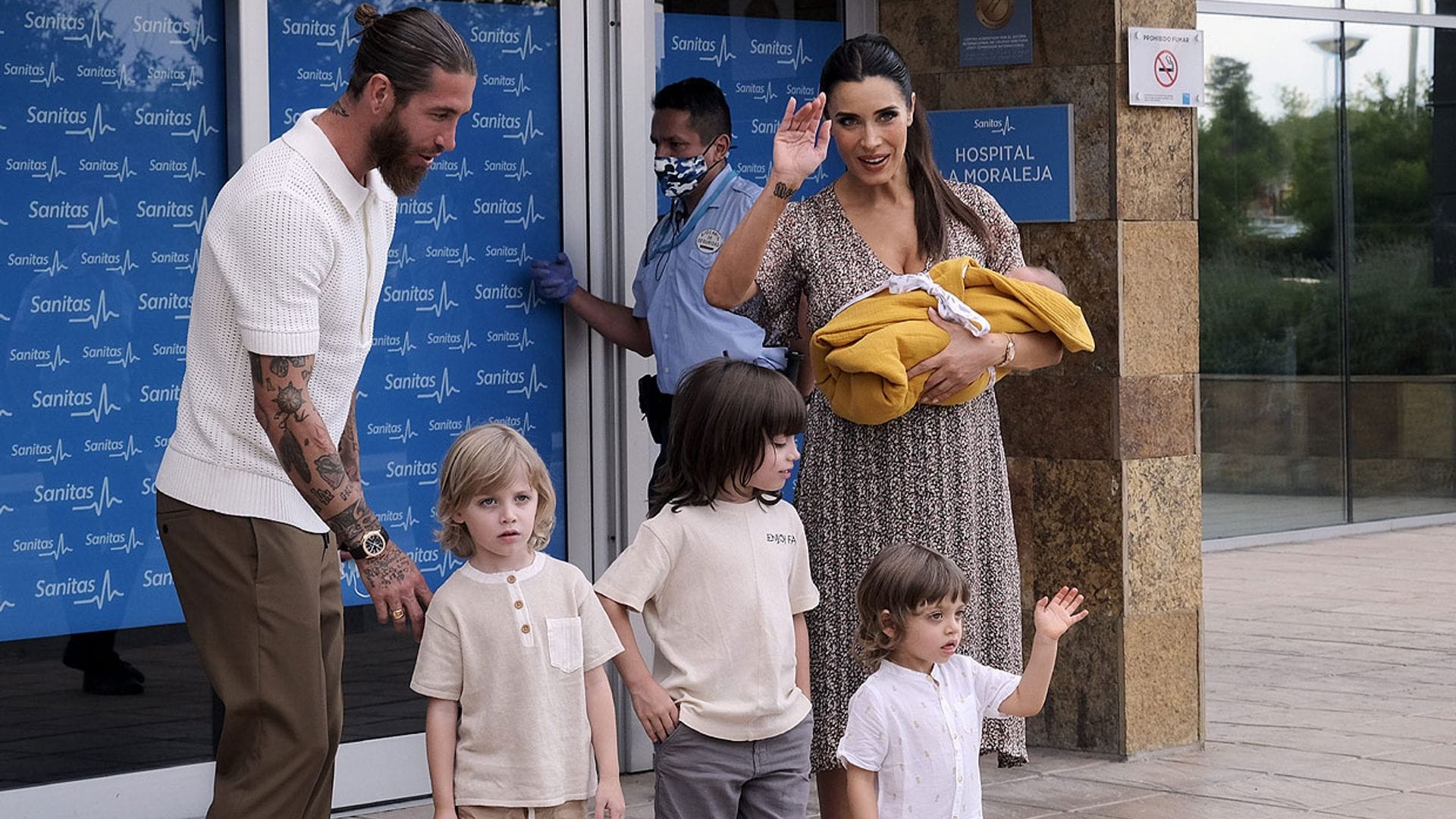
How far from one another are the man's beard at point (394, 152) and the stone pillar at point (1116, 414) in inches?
116

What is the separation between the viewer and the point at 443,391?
5.67m

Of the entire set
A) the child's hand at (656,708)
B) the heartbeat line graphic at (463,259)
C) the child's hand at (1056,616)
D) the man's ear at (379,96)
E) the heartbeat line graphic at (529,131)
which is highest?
the heartbeat line graphic at (529,131)

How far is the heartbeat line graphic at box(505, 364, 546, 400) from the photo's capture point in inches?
229

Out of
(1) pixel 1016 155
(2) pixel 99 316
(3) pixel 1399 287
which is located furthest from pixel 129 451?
(3) pixel 1399 287

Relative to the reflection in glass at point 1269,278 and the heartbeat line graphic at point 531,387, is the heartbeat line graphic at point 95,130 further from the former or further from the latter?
the reflection in glass at point 1269,278

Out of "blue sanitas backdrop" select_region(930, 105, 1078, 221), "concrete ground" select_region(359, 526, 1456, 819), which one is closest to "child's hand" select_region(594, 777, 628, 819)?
"concrete ground" select_region(359, 526, 1456, 819)

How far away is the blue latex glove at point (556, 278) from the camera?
5734 millimetres

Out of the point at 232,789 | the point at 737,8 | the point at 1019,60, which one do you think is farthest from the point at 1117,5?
the point at 232,789

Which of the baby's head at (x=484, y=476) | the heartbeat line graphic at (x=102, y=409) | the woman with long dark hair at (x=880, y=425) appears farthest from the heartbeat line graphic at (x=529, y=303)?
the baby's head at (x=484, y=476)

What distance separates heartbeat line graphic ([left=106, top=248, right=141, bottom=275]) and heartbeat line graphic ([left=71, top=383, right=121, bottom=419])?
287 millimetres

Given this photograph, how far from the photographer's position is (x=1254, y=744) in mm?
6348

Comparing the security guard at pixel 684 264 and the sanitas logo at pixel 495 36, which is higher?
the sanitas logo at pixel 495 36

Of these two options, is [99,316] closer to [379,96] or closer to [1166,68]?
[379,96]

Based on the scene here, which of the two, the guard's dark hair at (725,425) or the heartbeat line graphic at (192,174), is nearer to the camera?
the guard's dark hair at (725,425)
